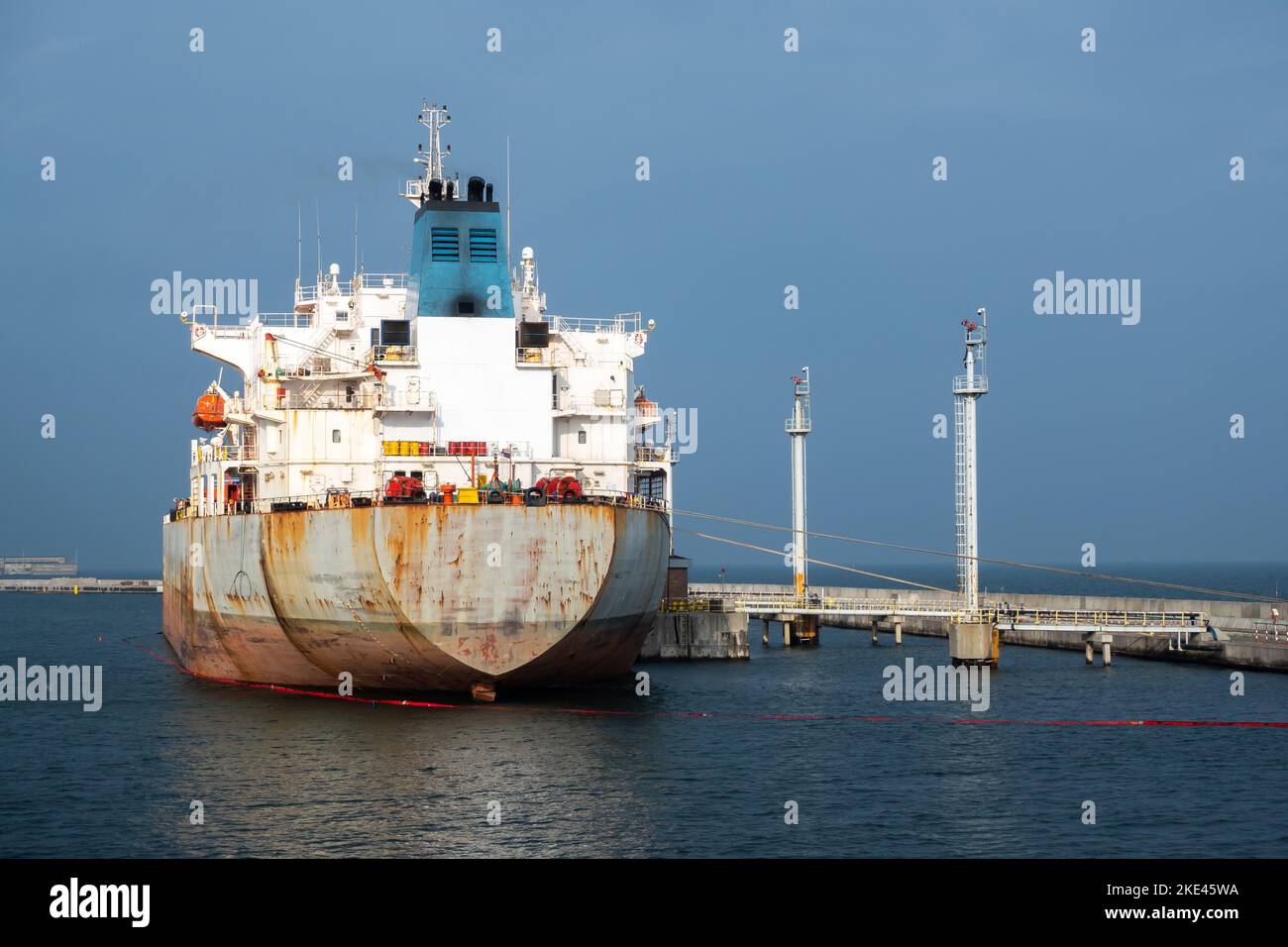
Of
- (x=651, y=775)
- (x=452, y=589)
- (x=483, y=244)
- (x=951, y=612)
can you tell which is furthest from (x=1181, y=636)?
(x=452, y=589)

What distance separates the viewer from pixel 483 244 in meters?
38.8

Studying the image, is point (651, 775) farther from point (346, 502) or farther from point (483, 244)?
point (483, 244)

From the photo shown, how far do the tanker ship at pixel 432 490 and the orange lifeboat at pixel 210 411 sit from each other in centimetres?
7

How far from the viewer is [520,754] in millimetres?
29734

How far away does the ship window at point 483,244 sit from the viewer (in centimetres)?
3869

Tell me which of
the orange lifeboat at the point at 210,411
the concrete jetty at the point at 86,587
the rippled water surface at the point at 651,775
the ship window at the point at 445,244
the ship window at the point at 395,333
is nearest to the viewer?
the rippled water surface at the point at 651,775

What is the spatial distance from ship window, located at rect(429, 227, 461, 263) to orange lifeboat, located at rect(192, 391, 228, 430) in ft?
38.5

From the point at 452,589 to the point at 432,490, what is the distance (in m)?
4.88

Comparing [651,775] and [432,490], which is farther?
[432,490]

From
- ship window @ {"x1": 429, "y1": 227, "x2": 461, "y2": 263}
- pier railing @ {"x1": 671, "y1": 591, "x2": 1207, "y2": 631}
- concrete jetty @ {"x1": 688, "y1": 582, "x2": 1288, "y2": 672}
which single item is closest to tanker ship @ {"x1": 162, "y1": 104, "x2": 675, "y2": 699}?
ship window @ {"x1": 429, "y1": 227, "x2": 461, "y2": 263}

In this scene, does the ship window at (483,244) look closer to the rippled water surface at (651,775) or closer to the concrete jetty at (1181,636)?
the rippled water surface at (651,775)

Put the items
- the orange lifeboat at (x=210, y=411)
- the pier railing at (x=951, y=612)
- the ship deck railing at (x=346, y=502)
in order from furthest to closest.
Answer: the pier railing at (x=951, y=612)
the orange lifeboat at (x=210, y=411)
the ship deck railing at (x=346, y=502)

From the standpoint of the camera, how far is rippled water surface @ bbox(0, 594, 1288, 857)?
23.6 metres

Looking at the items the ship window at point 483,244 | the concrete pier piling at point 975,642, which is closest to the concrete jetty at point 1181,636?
the concrete pier piling at point 975,642
